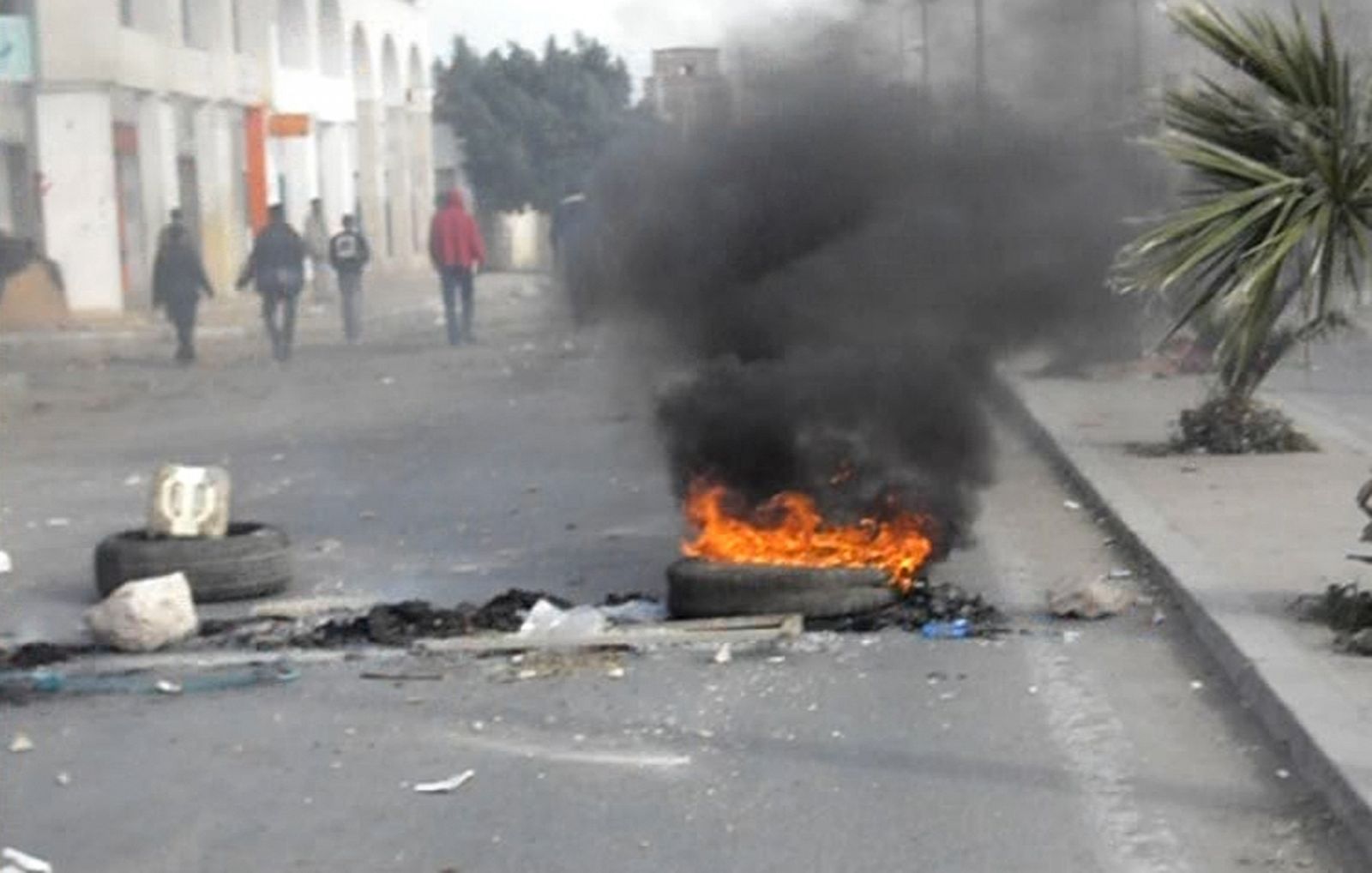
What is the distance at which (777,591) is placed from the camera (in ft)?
29.2

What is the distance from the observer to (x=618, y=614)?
9383 millimetres

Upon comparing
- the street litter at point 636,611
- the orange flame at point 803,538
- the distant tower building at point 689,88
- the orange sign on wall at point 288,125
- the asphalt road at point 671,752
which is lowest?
the asphalt road at point 671,752

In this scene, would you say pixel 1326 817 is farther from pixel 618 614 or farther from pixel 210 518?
pixel 210 518

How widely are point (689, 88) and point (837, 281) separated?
1830 mm

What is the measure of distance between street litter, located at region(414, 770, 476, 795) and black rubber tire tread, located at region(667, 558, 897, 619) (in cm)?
212

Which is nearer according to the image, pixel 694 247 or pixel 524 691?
pixel 524 691

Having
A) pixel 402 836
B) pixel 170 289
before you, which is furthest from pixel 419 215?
pixel 402 836

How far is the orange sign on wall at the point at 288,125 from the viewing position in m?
38.4

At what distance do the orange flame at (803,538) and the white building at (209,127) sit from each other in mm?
11674

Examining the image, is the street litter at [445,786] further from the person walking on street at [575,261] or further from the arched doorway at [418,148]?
the arched doorway at [418,148]

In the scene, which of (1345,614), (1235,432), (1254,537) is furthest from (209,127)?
(1345,614)

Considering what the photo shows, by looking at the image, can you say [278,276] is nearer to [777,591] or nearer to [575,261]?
[575,261]

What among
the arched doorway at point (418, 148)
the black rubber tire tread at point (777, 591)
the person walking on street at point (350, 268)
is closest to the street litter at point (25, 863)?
the black rubber tire tread at point (777, 591)

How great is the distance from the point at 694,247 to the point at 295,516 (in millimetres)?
3818
